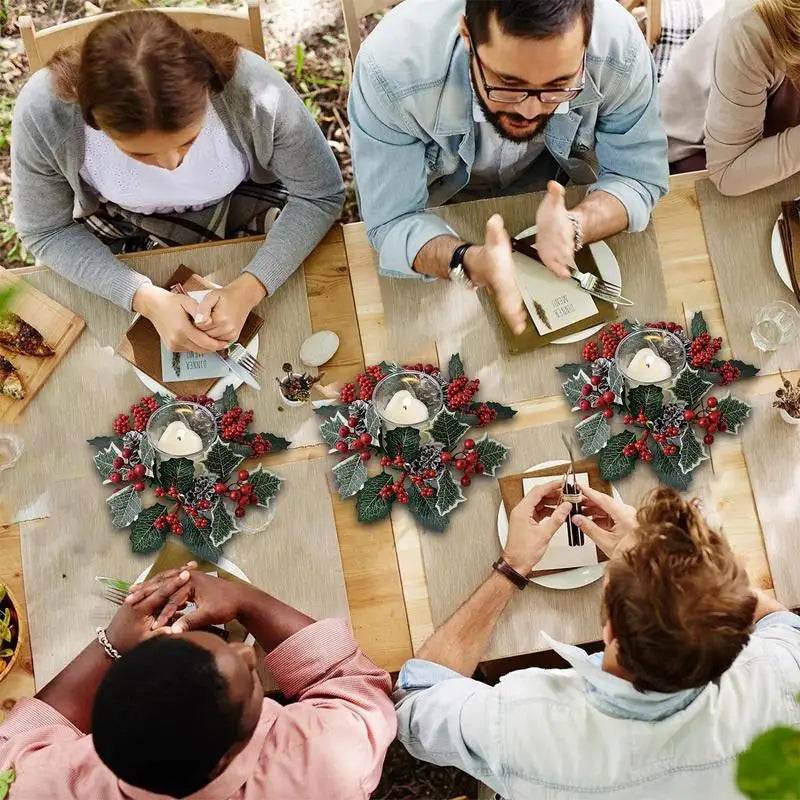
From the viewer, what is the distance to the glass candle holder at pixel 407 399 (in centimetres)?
151

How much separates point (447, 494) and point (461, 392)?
199 millimetres

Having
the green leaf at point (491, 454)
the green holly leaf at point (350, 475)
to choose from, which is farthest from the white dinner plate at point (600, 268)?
the green holly leaf at point (350, 475)

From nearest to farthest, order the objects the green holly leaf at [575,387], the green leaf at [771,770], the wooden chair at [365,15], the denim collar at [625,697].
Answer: the green leaf at [771,770]
the denim collar at [625,697]
the green holly leaf at [575,387]
the wooden chair at [365,15]

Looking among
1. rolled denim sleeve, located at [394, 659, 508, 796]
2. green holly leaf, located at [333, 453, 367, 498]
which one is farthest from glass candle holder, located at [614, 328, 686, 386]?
rolled denim sleeve, located at [394, 659, 508, 796]

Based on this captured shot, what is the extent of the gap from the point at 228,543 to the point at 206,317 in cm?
43

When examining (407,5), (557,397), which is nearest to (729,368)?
(557,397)

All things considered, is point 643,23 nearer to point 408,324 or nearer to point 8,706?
point 408,324

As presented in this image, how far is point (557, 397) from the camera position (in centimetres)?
156

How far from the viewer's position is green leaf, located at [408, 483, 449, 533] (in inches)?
59.1

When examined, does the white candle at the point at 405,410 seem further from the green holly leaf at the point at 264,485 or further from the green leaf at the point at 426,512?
the green holly leaf at the point at 264,485

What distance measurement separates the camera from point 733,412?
151 cm

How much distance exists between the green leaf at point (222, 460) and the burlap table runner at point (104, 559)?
89mm

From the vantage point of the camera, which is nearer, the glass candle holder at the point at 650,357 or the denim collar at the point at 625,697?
the denim collar at the point at 625,697

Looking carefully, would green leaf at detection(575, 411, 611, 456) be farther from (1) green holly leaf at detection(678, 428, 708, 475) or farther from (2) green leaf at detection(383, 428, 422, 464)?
(2) green leaf at detection(383, 428, 422, 464)
